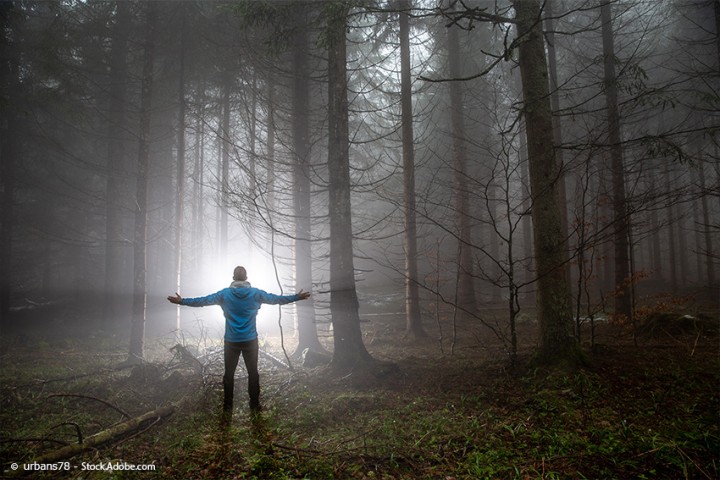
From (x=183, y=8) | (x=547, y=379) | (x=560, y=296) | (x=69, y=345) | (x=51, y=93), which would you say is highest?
(x=183, y=8)

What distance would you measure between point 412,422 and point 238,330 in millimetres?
2888

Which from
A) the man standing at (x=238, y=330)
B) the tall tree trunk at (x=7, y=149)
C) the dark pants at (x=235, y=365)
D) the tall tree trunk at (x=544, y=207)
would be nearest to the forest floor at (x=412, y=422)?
the dark pants at (x=235, y=365)

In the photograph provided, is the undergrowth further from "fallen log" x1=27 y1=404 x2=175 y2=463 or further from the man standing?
the man standing

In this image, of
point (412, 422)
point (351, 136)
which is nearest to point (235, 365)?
point (412, 422)

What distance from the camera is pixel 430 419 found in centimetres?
464

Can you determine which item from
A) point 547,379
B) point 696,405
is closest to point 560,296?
point 547,379

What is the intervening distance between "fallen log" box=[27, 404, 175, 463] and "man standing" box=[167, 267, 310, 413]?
3.97ft

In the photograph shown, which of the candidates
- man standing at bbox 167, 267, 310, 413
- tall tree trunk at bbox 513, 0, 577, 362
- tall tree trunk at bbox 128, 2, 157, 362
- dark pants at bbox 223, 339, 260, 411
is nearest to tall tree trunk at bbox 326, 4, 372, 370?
man standing at bbox 167, 267, 310, 413

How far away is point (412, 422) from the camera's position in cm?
462

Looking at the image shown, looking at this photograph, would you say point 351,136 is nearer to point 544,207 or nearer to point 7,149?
point 544,207

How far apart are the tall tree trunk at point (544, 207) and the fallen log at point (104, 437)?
6.27 metres

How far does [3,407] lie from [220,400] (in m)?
4.16

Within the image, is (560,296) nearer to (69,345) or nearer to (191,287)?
(69,345)

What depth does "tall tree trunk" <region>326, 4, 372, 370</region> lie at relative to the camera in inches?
279
